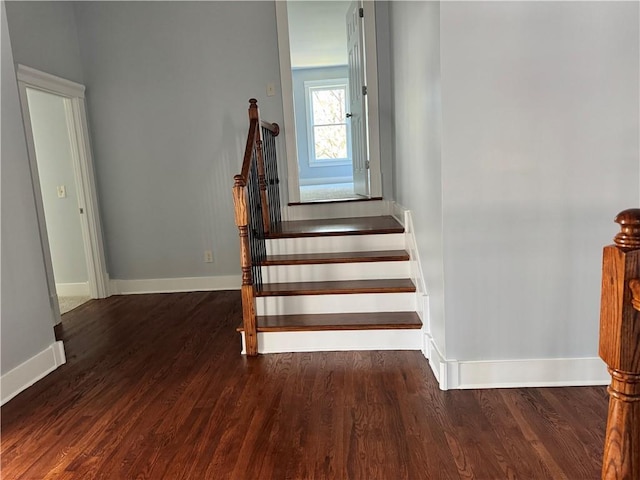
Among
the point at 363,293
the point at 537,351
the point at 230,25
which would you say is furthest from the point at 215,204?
the point at 537,351

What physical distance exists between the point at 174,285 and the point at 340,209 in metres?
1.84

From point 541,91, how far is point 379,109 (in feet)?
7.19

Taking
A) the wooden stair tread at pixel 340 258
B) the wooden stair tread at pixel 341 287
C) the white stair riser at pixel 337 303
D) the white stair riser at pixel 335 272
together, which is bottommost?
the white stair riser at pixel 337 303

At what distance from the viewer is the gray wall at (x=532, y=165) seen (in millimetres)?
1977

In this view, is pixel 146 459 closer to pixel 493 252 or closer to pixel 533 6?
pixel 493 252

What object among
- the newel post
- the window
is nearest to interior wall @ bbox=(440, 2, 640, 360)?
the newel post

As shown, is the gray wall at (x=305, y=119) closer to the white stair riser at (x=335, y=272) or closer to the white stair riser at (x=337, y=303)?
the white stair riser at (x=335, y=272)

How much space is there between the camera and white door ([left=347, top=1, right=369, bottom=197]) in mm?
4137

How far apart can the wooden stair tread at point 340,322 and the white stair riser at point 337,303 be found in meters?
0.04

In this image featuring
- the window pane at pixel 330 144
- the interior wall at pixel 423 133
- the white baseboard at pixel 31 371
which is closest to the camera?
the interior wall at pixel 423 133

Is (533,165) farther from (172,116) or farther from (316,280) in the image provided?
(172,116)

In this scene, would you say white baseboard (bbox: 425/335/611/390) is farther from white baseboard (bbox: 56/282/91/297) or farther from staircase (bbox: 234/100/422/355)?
white baseboard (bbox: 56/282/91/297)

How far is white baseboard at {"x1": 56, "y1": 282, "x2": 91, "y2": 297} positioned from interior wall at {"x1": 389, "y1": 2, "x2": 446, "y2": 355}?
11.0 ft

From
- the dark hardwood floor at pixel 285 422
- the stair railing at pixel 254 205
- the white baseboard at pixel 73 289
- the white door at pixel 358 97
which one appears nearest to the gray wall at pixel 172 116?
the white baseboard at pixel 73 289
